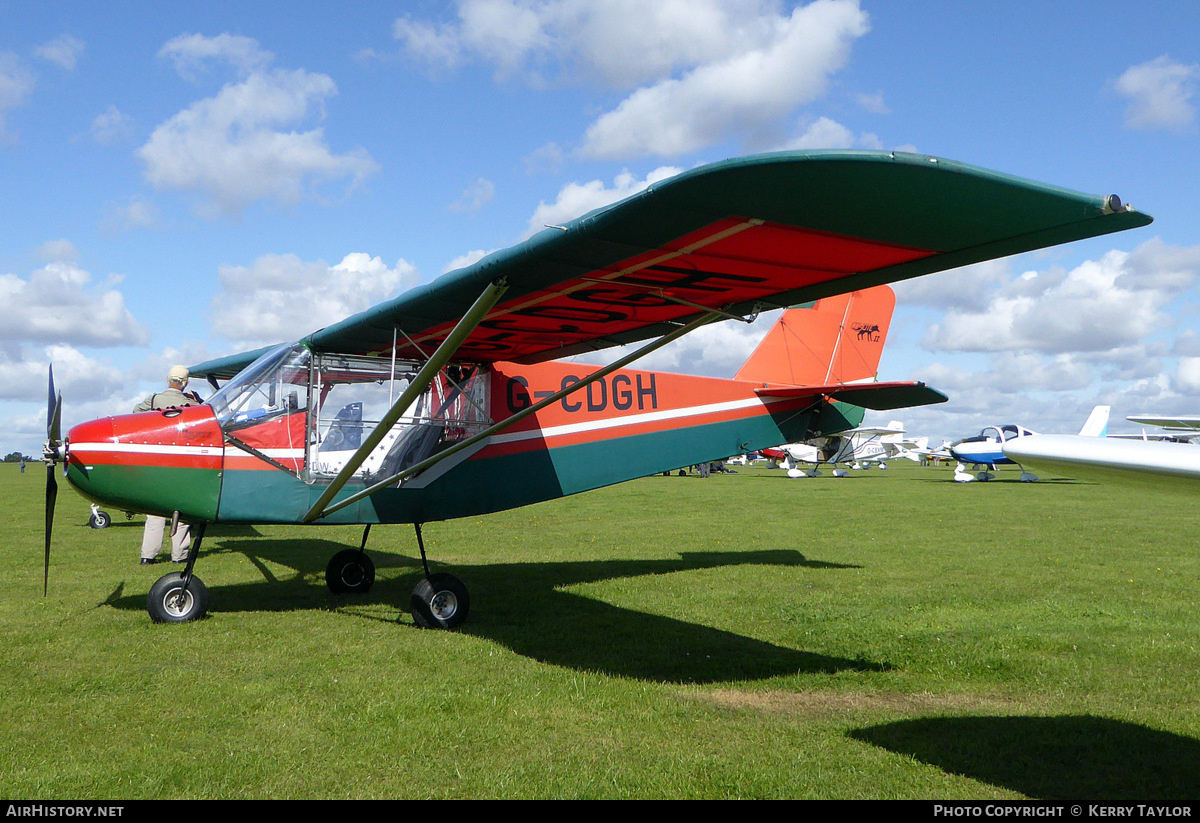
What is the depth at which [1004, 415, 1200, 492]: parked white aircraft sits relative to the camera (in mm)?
2627

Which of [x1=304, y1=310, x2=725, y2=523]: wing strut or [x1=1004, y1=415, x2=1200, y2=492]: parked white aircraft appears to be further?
[x1=304, y1=310, x2=725, y2=523]: wing strut

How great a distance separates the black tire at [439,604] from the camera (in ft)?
21.6

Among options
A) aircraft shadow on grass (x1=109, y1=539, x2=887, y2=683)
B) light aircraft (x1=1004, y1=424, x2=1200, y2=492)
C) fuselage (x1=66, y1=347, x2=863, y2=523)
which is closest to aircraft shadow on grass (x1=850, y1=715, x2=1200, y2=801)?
aircraft shadow on grass (x1=109, y1=539, x2=887, y2=683)

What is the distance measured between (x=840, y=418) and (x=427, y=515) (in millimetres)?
5427

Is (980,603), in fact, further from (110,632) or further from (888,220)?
(110,632)

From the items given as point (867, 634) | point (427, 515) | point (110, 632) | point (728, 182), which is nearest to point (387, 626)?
point (427, 515)

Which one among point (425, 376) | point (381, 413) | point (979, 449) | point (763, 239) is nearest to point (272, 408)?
point (381, 413)

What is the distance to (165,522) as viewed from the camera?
10133 mm

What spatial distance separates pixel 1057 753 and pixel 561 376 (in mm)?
5715

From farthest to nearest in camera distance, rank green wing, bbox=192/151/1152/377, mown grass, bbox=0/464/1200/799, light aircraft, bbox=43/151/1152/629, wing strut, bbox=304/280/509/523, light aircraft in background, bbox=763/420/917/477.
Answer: light aircraft in background, bbox=763/420/917/477
wing strut, bbox=304/280/509/523
mown grass, bbox=0/464/1200/799
light aircraft, bbox=43/151/1152/629
green wing, bbox=192/151/1152/377

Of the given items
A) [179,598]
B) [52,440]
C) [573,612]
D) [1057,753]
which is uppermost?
[52,440]

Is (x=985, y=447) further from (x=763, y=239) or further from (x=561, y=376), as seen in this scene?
(x=763, y=239)

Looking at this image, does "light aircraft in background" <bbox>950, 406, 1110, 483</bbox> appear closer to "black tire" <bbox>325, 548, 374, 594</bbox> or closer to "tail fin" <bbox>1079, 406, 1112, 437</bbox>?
"tail fin" <bbox>1079, 406, 1112, 437</bbox>

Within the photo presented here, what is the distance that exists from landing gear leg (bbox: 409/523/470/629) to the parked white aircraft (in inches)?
192
